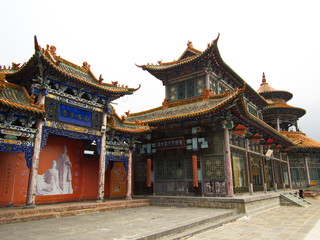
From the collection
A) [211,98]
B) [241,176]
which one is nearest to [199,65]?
[211,98]

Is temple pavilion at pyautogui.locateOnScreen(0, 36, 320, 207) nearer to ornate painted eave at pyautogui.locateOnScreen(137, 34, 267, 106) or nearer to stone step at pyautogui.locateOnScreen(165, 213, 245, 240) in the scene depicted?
ornate painted eave at pyautogui.locateOnScreen(137, 34, 267, 106)

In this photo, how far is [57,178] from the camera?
12.0 m

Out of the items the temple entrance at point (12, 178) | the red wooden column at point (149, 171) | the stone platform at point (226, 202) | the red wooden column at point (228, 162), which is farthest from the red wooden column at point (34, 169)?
the red wooden column at point (228, 162)

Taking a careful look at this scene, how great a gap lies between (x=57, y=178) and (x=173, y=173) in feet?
19.7

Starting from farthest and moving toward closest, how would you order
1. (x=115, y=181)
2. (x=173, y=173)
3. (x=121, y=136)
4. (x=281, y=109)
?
(x=281, y=109), (x=115, y=181), (x=173, y=173), (x=121, y=136)

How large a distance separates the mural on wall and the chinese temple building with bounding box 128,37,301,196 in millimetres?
4217

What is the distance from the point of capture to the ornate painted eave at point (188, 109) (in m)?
11.6

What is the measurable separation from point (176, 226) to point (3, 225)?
494 cm

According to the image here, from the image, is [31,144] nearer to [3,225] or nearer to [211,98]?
[3,225]

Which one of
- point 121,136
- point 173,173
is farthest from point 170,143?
point 121,136

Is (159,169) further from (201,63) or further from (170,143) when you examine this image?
(201,63)

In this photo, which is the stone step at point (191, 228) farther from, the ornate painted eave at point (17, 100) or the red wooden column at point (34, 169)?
the ornate painted eave at point (17, 100)

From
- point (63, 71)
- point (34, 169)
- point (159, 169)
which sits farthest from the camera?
point (159, 169)

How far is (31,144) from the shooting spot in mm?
9078
